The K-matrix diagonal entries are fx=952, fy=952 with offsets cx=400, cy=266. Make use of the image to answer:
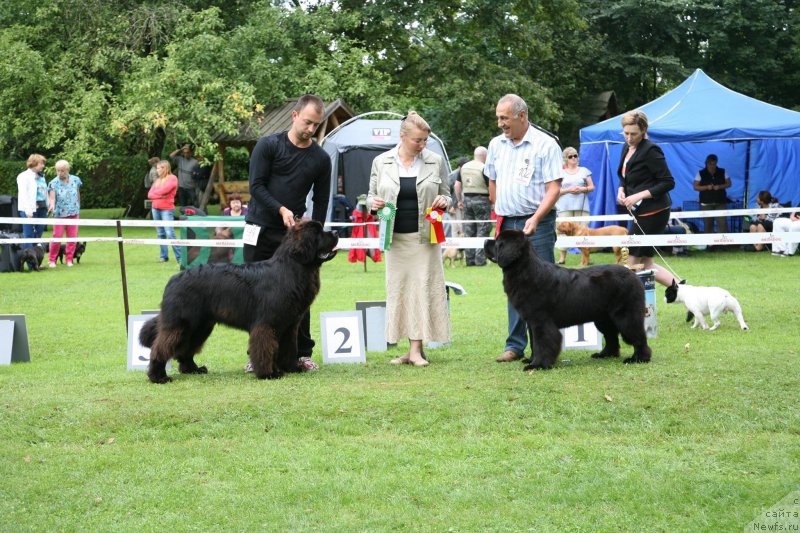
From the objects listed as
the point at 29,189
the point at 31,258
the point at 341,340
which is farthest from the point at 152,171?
the point at 341,340

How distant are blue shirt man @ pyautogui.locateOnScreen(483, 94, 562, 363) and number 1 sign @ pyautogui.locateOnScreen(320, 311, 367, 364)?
1.04 metres

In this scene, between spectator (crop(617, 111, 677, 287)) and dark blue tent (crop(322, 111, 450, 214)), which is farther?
dark blue tent (crop(322, 111, 450, 214))

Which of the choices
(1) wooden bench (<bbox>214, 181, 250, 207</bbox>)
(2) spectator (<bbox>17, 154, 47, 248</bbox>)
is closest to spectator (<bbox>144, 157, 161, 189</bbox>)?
(2) spectator (<bbox>17, 154, 47, 248</bbox>)

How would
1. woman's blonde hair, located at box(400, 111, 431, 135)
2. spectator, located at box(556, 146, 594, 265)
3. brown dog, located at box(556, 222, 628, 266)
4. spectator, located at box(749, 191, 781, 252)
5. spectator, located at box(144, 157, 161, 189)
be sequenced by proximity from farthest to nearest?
spectator, located at box(144, 157, 161, 189) → spectator, located at box(749, 191, 781, 252) → spectator, located at box(556, 146, 594, 265) → brown dog, located at box(556, 222, 628, 266) → woman's blonde hair, located at box(400, 111, 431, 135)

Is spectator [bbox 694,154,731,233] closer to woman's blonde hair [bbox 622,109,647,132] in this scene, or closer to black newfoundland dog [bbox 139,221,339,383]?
woman's blonde hair [bbox 622,109,647,132]

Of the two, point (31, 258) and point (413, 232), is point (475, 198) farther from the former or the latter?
point (413, 232)

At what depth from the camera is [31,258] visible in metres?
15.4

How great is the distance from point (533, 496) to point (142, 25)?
23518 millimetres

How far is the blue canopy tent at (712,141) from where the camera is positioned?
15.9 meters

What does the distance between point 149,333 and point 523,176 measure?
2801 mm

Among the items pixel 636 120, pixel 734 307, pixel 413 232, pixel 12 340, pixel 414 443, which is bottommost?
pixel 414 443

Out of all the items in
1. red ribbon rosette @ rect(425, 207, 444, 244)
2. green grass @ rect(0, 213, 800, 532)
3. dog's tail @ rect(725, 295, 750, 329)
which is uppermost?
red ribbon rosette @ rect(425, 207, 444, 244)

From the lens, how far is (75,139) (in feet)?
76.5

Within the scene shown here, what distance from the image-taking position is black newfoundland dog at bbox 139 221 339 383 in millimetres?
6191
